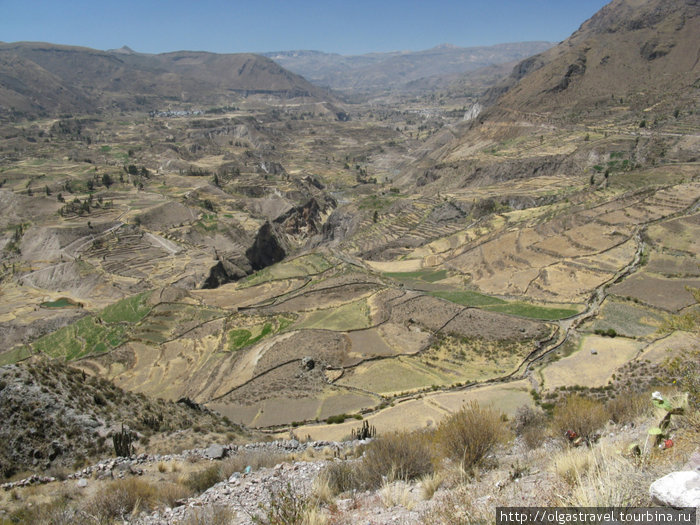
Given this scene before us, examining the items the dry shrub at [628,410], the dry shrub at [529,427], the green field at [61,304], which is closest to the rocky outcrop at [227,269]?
the green field at [61,304]

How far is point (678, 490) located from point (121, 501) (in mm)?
9805

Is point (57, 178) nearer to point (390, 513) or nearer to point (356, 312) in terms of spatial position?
point (356, 312)

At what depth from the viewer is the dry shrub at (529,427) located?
11723 millimetres

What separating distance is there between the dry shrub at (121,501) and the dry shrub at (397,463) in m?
4.79

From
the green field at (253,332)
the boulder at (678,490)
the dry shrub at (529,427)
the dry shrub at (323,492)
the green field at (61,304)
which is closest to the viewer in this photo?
the boulder at (678,490)

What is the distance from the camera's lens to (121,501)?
899 cm

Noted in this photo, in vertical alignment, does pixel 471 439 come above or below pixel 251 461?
above

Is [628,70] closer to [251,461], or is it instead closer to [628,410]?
[628,410]

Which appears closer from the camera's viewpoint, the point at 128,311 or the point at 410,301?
the point at 410,301

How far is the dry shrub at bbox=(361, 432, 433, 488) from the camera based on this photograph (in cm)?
960

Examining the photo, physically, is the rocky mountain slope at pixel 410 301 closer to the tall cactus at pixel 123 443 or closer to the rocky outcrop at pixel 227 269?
the rocky outcrop at pixel 227 269

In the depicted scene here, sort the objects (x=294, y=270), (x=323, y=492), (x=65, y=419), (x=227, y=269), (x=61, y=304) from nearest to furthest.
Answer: (x=323, y=492), (x=65, y=419), (x=61, y=304), (x=294, y=270), (x=227, y=269)

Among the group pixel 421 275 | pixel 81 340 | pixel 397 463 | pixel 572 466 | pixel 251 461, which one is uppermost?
pixel 572 466

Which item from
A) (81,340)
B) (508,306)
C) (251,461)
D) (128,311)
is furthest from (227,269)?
(251,461)
